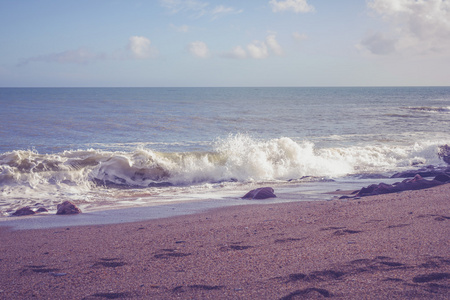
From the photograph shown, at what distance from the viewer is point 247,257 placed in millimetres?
4215

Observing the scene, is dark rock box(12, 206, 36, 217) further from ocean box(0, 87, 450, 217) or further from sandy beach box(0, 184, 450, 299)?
sandy beach box(0, 184, 450, 299)

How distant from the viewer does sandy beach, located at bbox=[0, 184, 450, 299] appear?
333 cm

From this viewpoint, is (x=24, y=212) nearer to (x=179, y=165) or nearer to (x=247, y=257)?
(x=247, y=257)

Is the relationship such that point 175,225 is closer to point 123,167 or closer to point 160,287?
point 160,287

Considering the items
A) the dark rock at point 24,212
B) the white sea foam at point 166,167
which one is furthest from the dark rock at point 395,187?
the dark rock at point 24,212

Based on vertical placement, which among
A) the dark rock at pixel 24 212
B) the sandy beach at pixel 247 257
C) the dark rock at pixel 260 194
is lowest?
the dark rock at pixel 24 212

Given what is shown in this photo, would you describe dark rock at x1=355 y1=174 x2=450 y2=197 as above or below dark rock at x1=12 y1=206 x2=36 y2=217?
above

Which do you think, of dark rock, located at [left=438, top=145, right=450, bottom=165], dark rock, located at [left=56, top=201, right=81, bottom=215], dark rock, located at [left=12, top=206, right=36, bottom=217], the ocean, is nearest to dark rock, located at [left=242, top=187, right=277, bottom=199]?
the ocean

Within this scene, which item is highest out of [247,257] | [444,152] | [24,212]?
[444,152]

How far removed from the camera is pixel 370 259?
387cm

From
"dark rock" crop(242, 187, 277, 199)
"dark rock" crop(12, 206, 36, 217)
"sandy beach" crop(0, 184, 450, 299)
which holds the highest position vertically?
"sandy beach" crop(0, 184, 450, 299)

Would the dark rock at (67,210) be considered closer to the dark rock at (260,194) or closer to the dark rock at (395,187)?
the dark rock at (260,194)

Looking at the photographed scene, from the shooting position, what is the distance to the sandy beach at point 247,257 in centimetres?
333

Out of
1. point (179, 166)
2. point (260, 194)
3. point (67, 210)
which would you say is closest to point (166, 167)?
point (179, 166)
